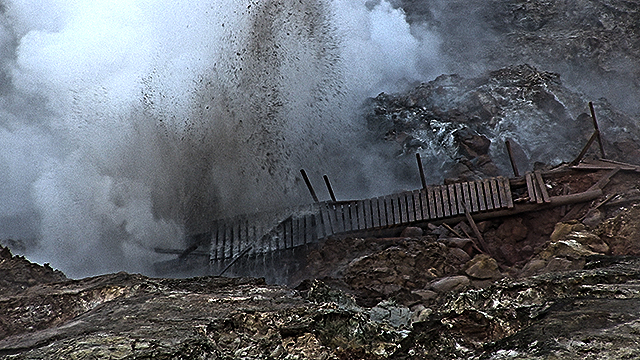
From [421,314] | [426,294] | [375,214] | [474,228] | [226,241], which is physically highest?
[375,214]

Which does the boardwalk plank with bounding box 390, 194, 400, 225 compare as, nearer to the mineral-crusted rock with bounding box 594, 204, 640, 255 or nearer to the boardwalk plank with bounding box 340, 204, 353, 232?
the boardwalk plank with bounding box 340, 204, 353, 232

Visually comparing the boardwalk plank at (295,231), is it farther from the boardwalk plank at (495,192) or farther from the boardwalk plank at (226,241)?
the boardwalk plank at (495,192)

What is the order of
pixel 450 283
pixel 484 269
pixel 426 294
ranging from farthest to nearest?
pixel 484 269, pixel 450 283, pixel 426 294

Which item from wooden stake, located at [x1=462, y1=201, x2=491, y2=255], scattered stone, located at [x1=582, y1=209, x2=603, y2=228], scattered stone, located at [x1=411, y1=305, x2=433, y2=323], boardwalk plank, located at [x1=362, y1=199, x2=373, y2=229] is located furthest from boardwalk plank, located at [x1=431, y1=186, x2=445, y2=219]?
scattered stone, located at [x1=411, y1=305, x2=433, y2=323]

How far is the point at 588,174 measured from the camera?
22.7 feet

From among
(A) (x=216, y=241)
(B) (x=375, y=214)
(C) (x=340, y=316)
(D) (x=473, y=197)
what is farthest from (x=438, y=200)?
(C) (x=340, y=316)

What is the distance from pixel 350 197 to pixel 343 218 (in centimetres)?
176

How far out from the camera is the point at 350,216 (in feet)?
24.7

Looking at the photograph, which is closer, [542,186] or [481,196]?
[542,186]

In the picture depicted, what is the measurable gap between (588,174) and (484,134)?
112 inches

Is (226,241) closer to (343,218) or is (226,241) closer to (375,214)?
A: (343,218)

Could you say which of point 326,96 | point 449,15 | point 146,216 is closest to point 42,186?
point 146,216

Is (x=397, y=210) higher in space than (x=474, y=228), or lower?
higher

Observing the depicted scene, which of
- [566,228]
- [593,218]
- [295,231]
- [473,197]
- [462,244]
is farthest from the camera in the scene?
[295,231]
